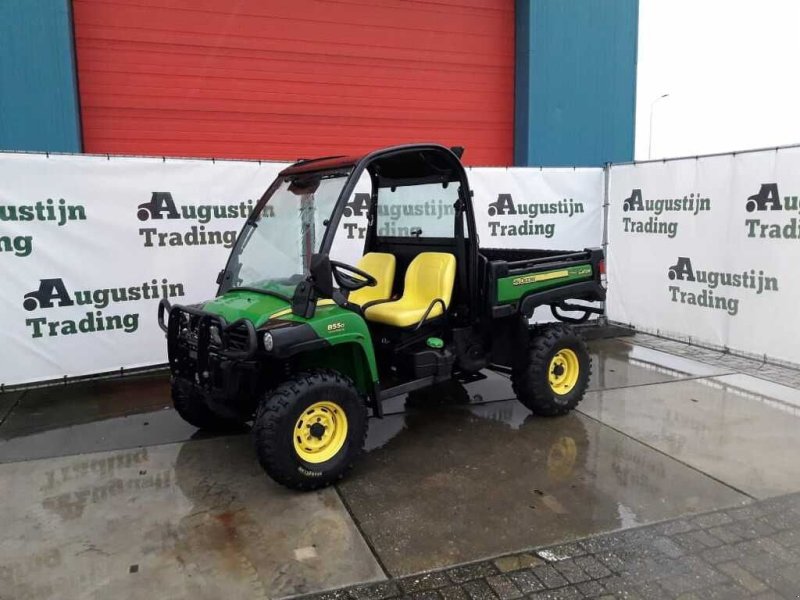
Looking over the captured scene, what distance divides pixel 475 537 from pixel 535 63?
7.71 metres

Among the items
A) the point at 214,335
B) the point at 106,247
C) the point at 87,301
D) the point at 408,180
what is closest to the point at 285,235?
the point at 214,335

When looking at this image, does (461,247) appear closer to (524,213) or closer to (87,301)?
(524,213)

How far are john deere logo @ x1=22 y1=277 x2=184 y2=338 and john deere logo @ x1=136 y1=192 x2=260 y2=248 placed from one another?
43 centimetres

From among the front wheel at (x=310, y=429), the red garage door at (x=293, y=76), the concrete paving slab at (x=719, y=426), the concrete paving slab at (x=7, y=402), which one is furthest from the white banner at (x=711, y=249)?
the concrete paving slab at (x=7, y=402)

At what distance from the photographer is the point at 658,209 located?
25.2 feet

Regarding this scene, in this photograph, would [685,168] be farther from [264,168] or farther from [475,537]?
[475,537]

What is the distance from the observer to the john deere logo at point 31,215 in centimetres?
573

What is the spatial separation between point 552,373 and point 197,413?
9.13 ft

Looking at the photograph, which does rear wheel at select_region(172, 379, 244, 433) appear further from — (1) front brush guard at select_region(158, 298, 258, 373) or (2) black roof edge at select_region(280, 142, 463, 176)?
(2) black roof edge at select_region(280, 142, 463, 176)

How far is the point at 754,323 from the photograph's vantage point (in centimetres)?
669

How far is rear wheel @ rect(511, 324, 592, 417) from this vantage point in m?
4.91

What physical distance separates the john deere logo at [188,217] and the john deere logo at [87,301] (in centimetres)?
43

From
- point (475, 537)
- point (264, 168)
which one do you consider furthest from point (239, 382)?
point (264, 168)

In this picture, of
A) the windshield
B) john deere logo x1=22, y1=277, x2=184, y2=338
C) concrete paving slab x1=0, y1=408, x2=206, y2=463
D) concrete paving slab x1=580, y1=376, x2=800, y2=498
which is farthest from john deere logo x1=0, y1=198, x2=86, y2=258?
concrete paving slab x1=580, y1=376, x2=800, y2=498
